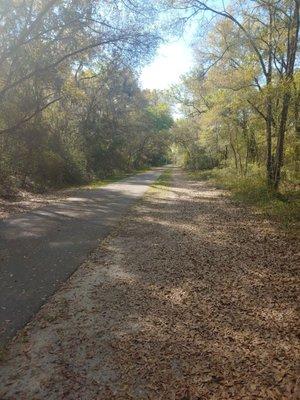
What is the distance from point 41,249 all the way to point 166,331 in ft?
13.7

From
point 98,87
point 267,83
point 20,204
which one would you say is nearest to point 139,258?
point 20,204

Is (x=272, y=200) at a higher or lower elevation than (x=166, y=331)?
higher

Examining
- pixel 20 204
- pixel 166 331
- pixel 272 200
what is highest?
pixel 20 204

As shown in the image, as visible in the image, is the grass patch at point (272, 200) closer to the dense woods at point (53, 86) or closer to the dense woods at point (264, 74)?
the dense woods at point (264, 74)

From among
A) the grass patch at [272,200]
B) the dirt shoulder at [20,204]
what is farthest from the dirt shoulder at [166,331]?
the dirt shoulder at [20,204]

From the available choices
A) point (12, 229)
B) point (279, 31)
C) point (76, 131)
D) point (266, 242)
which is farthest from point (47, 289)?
point (76, 131)

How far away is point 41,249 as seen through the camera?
785 cm

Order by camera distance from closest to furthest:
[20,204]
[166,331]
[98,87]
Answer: [166,331] → [20,204] → [98,87]

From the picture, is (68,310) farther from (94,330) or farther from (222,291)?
(222,291)

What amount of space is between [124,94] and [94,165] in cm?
914

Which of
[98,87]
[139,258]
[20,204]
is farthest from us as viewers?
[98,87]

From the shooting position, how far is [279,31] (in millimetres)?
15391

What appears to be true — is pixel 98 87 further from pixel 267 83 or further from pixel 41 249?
pixel 41 249

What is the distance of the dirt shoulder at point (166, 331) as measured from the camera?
3.49 metres
